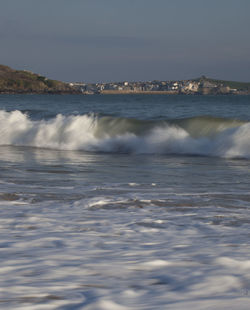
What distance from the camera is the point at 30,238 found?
3.22 m

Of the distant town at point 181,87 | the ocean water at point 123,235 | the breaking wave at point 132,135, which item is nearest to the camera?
the ocean water at point 123,235

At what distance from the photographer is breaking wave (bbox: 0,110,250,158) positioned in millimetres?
11453

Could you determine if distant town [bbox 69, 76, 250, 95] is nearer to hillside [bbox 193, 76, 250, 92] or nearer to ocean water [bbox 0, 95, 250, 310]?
hillside [bbox 193, 76, 250, 92]

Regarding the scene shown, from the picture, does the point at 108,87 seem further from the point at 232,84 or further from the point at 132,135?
the point at 132,135

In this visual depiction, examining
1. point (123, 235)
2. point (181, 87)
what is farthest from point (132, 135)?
point (181, 87)

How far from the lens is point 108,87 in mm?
121438

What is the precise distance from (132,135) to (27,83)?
11524 cm

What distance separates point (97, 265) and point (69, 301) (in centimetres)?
58

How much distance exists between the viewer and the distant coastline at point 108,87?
10756cm

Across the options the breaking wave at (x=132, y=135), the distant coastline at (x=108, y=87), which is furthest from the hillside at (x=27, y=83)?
the breaking wave at (x=132, y=135)

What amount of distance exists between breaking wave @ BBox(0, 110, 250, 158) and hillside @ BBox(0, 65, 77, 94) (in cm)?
10564

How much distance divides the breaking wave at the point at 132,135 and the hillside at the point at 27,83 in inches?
4159

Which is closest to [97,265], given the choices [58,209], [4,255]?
[4,255]

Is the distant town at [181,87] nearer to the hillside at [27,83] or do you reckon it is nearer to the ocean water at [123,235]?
the hillside at [27,83]
